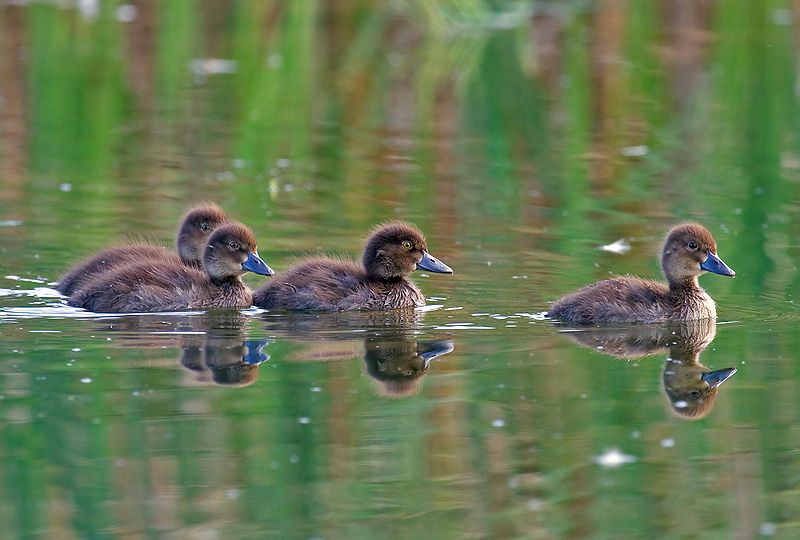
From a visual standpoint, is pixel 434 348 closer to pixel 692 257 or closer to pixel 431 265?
pixel 431 265

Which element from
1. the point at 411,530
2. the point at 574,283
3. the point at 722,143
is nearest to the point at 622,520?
the point at 411,530

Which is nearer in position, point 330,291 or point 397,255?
point 330,291

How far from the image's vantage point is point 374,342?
26.0 feet

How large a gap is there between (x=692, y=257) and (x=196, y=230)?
294 cm

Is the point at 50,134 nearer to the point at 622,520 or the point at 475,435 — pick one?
the point at 475,435

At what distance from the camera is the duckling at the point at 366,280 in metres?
8.75

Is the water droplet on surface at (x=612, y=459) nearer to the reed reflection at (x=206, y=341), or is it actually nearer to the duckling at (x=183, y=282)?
the reed reflection at (x=206, y=341)

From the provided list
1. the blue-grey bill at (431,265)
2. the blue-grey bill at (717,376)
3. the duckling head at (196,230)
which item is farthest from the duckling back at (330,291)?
the blue-grey bill at (717,376)

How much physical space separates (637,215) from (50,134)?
5.50 metres

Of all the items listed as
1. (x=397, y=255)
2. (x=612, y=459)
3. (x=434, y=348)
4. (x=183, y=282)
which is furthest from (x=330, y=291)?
(x=612, y=459)

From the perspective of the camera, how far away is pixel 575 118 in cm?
1588

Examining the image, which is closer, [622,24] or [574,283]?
[574,283]

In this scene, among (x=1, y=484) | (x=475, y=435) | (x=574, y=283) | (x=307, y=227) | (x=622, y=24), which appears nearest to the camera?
(x=1, y=484)

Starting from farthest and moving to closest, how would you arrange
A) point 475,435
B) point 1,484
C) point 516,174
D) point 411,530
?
point 516,174
point 475,435
point 1,484
point 411,530
